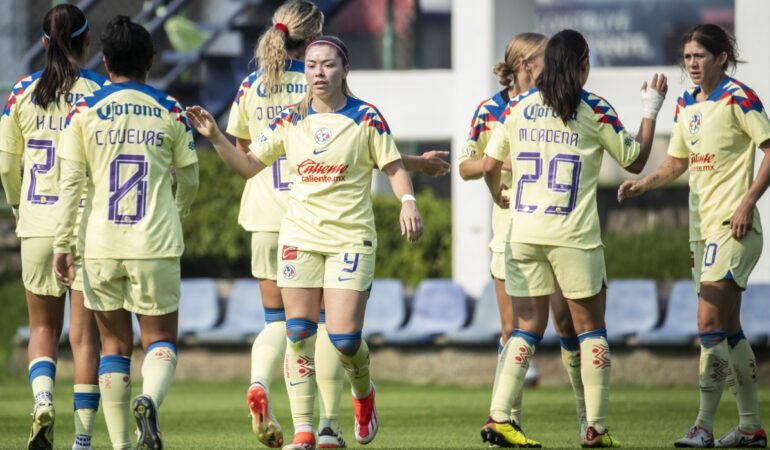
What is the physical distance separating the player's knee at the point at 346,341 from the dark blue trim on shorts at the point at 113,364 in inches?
39.5

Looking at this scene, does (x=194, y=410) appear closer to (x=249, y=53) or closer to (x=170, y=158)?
(x=170, y=158)

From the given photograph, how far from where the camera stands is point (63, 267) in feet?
18.3

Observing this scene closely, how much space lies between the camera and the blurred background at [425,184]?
37.3 feet

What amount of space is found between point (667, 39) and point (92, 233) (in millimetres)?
19940

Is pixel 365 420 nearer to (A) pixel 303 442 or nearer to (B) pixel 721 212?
(A) pixel 303 442

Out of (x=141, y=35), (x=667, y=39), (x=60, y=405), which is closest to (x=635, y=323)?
(x=60, y=405)

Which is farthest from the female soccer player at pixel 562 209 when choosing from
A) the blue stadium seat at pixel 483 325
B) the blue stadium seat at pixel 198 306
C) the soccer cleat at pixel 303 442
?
the blue stadium seat at pixel 198 306

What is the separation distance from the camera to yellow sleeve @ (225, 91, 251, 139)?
22.3ft

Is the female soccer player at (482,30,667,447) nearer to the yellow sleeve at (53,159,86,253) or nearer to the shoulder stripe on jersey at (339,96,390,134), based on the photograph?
the shoulder stripe on jersey at (339,96,390,134)

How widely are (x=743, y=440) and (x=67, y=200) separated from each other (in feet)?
12.6

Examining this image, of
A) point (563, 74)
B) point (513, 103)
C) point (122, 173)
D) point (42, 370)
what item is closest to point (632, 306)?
point (513, 103)

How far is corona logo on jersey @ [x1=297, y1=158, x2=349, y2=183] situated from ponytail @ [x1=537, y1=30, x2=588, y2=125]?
1.15 meters

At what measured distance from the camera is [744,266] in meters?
6.55

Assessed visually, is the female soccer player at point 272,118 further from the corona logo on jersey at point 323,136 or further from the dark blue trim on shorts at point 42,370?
the dark blue trim on shorts at point 42,370
